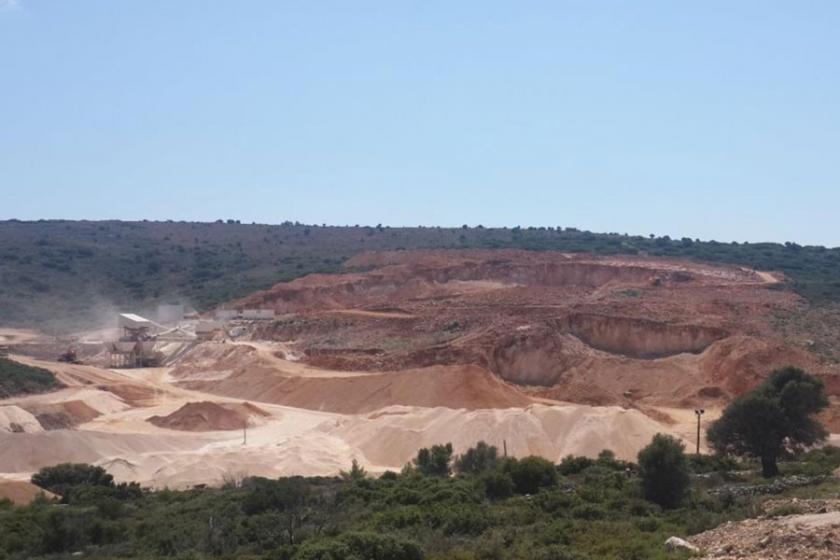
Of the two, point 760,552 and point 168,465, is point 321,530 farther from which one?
point 168,465

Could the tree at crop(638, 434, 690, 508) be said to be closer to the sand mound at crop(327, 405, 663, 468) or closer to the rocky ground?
the rocky ground

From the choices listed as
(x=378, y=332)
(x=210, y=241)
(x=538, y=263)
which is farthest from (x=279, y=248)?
(x=378, y=332)

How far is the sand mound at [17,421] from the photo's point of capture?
51188mm

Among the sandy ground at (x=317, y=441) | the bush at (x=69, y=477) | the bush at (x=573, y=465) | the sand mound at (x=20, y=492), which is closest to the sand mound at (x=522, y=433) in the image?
the sandy ground at (x=317, y=441)

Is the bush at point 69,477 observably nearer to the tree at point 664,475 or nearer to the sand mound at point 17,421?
the sand mound at point 17,421

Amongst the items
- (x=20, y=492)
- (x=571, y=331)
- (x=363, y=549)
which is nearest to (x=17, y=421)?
(x=20, y=492)

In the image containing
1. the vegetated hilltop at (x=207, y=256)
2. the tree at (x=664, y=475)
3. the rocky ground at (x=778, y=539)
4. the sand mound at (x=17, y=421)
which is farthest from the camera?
the vegetated hilltop at (x=207, y=256)

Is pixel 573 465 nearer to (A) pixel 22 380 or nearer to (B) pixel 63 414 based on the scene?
(B) pixel 63 414

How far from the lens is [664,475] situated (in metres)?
27.4

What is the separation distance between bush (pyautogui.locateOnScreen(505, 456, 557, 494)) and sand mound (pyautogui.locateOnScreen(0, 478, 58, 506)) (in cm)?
1489

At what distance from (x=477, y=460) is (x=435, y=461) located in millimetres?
1557

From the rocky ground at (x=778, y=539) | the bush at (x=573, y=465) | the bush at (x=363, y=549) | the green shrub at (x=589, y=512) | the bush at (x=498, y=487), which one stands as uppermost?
the rocky ground at (x=778, y=539)

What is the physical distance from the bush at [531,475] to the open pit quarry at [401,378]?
11738mm

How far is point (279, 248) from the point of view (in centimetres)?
15538
